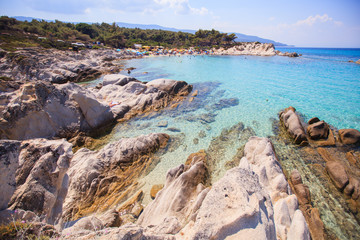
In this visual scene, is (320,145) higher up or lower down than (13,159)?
lower down

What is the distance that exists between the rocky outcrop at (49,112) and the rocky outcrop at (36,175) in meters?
5.52

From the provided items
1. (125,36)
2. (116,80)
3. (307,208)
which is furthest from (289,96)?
(125,36)

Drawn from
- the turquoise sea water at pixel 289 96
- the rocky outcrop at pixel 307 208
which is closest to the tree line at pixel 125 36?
the turquoise sea water at pixel 289 96

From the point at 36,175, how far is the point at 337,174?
488 inches

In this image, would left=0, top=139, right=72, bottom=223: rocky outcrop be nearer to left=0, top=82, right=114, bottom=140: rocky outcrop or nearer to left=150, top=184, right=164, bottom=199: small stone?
left=150, top=184, right=164, bottom=199: small stone

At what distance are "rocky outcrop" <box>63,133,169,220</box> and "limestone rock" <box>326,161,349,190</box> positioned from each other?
956cm

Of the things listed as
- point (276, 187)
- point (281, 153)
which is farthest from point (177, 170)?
point (281, 153)

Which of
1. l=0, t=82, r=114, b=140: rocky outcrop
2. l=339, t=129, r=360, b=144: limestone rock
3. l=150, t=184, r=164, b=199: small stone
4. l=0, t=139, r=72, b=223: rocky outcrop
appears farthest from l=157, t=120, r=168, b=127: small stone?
l=339, t=129, r=360, b=144: limestone rock

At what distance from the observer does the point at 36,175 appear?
14.5 feet

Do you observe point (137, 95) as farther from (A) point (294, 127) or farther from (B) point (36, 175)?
(A) point (294, 127)

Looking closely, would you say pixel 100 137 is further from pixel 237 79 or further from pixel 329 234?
pixel 237 79

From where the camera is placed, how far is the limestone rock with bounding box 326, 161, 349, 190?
7.41 m

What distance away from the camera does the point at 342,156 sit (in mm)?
9430

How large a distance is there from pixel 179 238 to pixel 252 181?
2.60 metres
